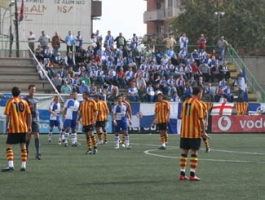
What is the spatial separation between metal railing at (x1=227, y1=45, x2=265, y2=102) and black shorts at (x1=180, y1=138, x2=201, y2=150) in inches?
1280

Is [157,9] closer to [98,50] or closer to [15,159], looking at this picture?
[98,50]

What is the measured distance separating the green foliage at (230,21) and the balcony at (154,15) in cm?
2572

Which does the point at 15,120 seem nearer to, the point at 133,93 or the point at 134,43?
the point at 133,93

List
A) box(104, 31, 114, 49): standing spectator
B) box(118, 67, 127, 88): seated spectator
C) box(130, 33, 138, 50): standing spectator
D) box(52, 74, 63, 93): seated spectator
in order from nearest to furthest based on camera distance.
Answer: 1. box(52, 74, 63, 93): seated spectator
2. box(118, 67, 127, 88): seated spectator
3. box(104, 31, 114, 49): standing spectator
4. box(130, 33, 138, 50): standing spectator

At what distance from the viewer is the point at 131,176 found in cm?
1798

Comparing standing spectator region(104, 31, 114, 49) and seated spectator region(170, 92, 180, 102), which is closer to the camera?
seated spectator region(170, 92, 180, 102)

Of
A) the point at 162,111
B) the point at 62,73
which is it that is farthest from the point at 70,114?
the point at 62,73

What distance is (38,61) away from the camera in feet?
153

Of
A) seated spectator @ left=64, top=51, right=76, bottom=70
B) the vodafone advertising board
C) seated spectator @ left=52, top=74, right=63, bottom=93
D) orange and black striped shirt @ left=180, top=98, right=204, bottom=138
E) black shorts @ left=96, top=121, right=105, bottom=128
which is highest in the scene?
seated spectator @ left=64, top=51, right=76, bottom=70

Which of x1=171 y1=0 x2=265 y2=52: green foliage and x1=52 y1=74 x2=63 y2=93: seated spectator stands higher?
x1=171 y1=0 x2=265 y2=52: green foliage

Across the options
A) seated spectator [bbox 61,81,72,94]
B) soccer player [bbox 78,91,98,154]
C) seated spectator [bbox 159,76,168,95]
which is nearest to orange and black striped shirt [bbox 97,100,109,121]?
soccer player [bbox 78,91,98,154]

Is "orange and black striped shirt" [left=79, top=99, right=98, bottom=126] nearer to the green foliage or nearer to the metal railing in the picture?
the metal railing

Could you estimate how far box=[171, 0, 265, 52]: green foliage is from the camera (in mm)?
71938

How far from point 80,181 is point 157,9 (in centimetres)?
8784
